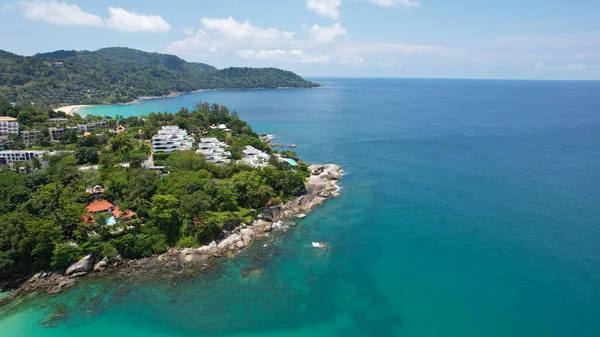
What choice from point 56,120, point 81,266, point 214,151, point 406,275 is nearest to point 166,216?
point 81,266

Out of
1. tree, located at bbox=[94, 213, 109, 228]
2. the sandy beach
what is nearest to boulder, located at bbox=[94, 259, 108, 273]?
tree, located at bbox=[94, 213, 109, 228]

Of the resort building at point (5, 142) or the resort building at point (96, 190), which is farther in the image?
the resort building at point (5, 142)

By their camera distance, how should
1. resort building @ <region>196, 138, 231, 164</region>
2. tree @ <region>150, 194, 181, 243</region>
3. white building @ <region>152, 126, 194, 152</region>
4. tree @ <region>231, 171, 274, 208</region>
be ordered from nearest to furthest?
tree @ <region>150, 194, 181, 243</region>, tree @ <region>231, 171, 274, 208</region>, resort building @ <region>196, 138, 231, 164</region>, white building @ <region>152, 126, 194, 152</region>

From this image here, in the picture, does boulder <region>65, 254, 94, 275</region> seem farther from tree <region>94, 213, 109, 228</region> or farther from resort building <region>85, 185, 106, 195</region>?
resort building <region>85, 185, 106, 195</region>

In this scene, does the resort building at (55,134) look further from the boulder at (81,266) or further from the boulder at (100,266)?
the boulder at (100,266)

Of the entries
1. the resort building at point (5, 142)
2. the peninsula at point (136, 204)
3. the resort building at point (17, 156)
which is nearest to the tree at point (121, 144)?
the peninsula at point (136, 204)
